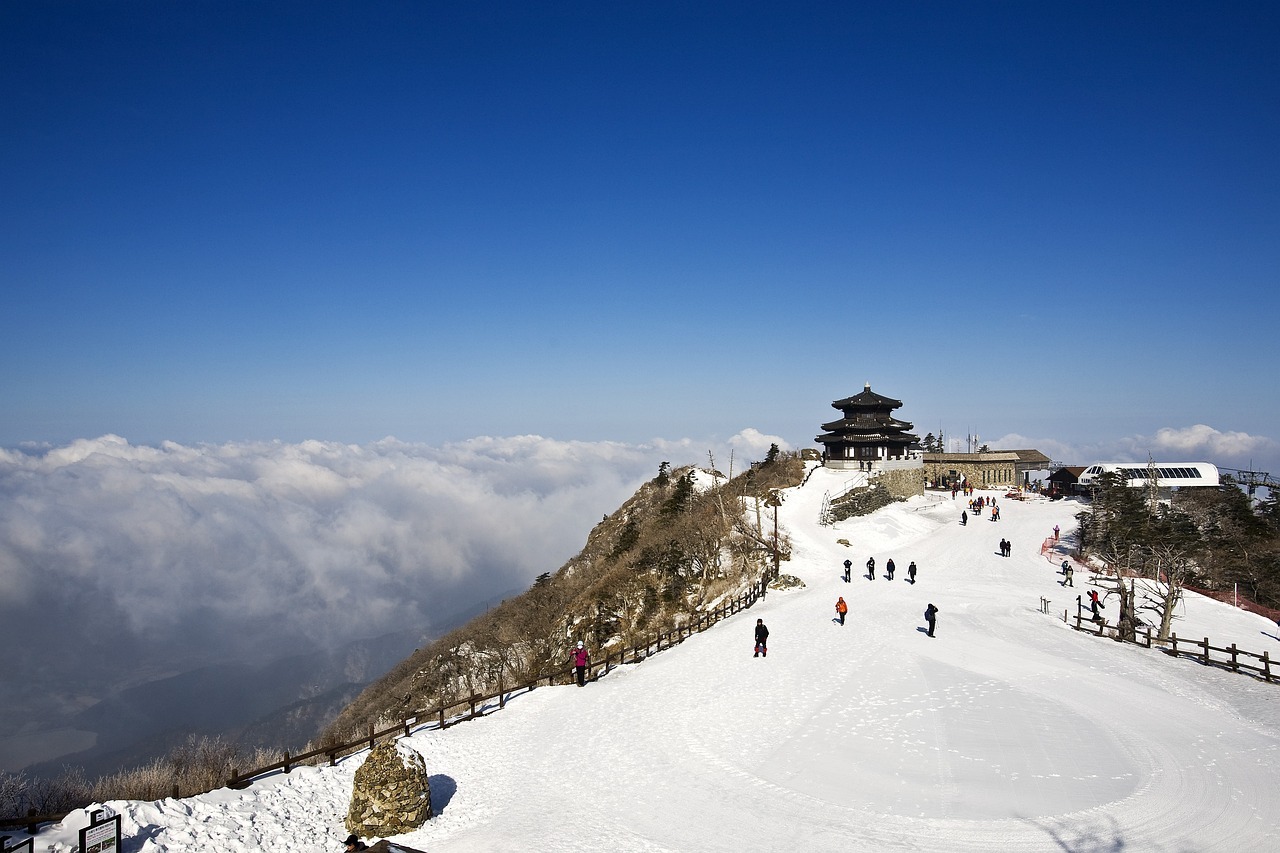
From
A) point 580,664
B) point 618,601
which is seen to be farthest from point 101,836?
point 618,601

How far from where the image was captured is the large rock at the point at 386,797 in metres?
13.2

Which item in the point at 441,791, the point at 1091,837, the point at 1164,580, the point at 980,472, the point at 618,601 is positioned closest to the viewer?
the point at 1091,837

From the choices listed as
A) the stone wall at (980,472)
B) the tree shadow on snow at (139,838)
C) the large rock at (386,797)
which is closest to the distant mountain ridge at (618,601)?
the large rock at (386,797)

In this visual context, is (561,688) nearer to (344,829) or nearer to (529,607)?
(344,829)

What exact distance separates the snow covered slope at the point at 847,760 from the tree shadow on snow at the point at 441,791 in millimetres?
80

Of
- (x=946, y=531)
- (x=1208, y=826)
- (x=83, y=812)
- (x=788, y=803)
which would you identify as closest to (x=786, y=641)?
(x=788, y=803)

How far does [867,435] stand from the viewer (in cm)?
6028

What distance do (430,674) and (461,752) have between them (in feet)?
110

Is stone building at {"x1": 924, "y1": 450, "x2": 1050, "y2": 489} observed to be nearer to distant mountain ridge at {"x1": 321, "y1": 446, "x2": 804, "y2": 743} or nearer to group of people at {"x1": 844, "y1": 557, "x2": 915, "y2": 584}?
distant mountain ridge at {"x1": 321, "y1": 446, "x2": 804, "y2": 743}

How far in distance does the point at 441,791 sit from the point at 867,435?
51248mm

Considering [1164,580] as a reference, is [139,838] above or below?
below

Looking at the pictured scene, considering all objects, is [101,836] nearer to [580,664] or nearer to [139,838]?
[139,838]

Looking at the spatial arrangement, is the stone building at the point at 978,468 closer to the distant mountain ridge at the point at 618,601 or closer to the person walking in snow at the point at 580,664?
the distant mountain ridge at the point at 618,601

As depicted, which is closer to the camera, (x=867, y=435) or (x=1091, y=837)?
(x=1091, y=837)
